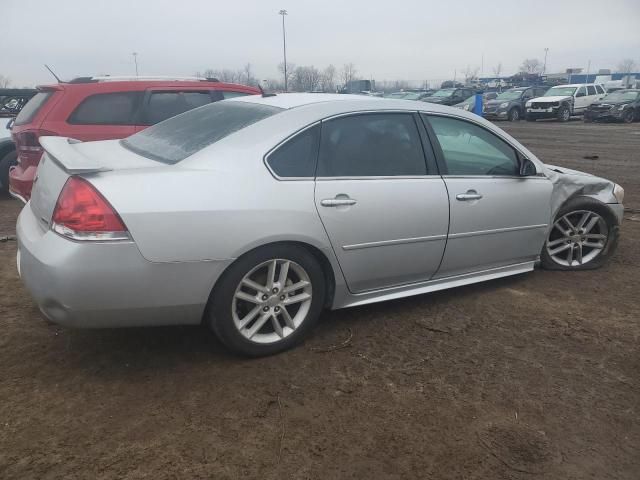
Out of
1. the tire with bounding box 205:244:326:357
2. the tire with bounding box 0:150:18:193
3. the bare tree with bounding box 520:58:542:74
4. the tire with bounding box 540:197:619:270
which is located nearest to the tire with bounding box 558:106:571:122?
the tire with bounding box 540:197:619:270

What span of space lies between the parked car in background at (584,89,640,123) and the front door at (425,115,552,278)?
23.3 metres

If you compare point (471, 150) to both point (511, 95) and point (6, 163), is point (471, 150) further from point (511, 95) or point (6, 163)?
point (511, 95)

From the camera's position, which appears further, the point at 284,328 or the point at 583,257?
the point at 583,257

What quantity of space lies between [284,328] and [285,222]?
66 centimetres

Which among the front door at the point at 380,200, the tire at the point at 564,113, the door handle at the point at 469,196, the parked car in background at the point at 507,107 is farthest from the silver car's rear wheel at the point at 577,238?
the parked car in background at the point at 507,107

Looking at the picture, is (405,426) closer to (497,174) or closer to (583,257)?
(497,174)

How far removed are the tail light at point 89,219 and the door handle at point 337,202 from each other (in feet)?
3.58

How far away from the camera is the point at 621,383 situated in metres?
2.93

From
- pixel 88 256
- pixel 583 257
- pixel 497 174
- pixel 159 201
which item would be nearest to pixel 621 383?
pixel 497 174

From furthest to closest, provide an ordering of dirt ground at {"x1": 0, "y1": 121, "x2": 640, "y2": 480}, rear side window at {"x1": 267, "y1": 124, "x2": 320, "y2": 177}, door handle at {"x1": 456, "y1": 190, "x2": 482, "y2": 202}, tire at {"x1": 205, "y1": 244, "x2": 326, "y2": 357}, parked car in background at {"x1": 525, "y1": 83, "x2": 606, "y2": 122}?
parked car in background at {"x1": 525, "y1": 83, "x2": 606, "y2": 122}
door handle at {"x1": 456, "y1": 190, "x2": 482, "y2": 202}
rear side window at {"x1": 267, "y1": 124, "x2": 320, "y2": 177}
tire at {"x1": 205, "y1": 244, "x2": 326, "y2": 357}
dirt ground at {"x1": 0, "y1": 121, "x2": 640, "y2": 480}

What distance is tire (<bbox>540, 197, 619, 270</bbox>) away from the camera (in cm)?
452

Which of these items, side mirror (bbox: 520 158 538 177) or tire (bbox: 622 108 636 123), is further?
tire (bbox: 622 108 636 123)

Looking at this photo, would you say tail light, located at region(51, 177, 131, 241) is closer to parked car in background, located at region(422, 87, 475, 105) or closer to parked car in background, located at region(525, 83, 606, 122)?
parked car in background, located at region(525, 83, 606, 122)

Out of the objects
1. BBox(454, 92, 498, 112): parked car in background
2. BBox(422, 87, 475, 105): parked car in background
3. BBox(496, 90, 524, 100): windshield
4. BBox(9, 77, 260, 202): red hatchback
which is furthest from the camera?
BBox(422, 87, 475, 105): parked car in background
